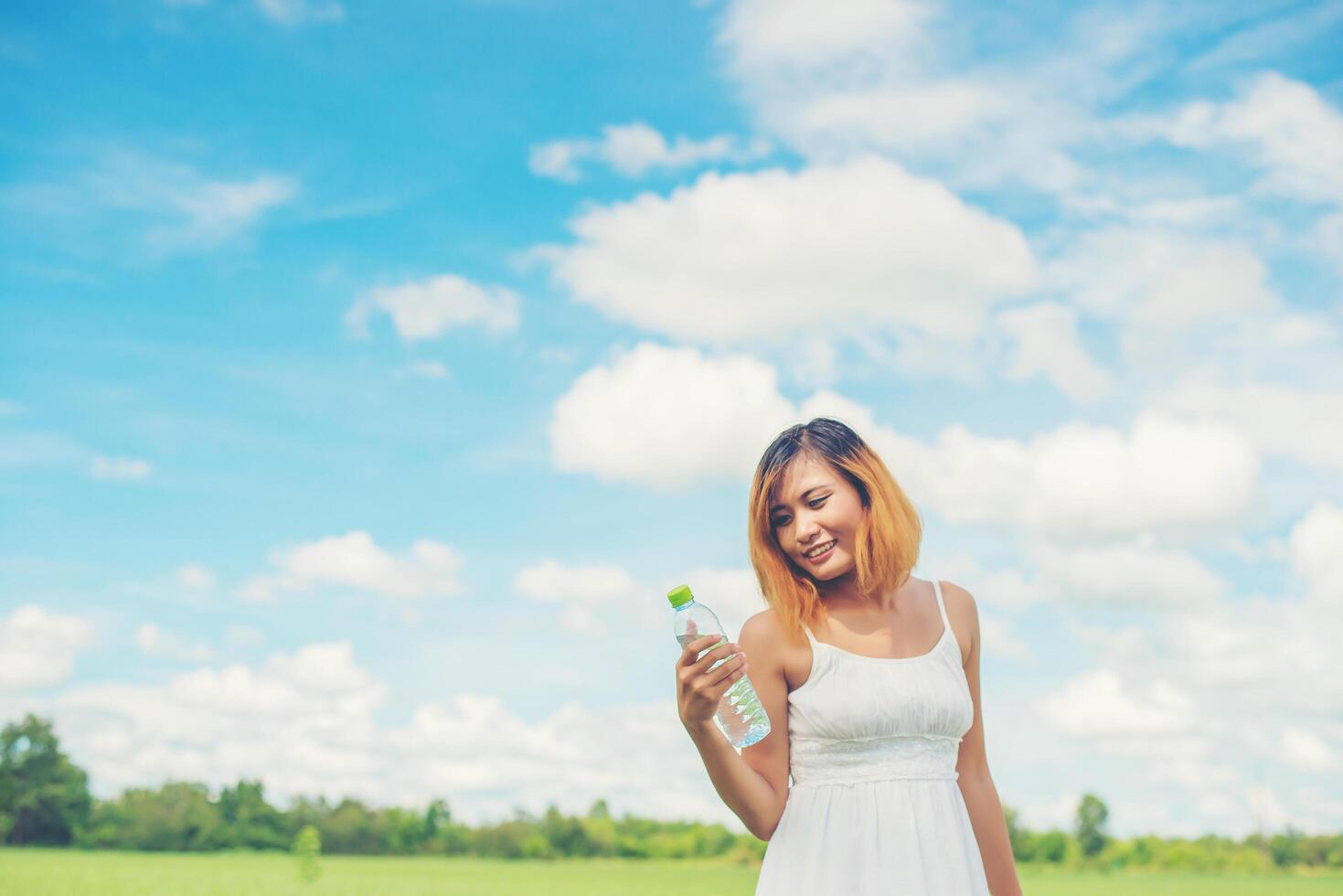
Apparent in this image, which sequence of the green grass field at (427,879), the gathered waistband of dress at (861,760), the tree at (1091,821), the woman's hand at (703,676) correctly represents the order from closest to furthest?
the woman's hand at (703,676) → the gathered waistband of dress at (861,760) → the green grass field at (427,879) → the tree at (1091,821)

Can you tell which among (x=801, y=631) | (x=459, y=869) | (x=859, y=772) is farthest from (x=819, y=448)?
(x=459, y=869)

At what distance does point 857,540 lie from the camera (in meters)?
3.52

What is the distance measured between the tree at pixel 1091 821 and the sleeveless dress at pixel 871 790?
3069 centimetres

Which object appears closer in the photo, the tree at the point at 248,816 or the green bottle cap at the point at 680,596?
the green bottle cap at the point at 680,596

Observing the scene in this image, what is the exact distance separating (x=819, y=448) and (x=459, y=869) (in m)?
27.1

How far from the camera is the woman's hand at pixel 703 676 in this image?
3076mm

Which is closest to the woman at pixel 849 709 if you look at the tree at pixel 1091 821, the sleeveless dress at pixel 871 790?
the sleeveless dress at pixel 871 790

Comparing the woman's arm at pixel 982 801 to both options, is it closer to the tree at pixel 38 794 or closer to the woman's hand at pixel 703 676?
the woman's hand at pixel 703 676

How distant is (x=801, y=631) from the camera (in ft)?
11.4

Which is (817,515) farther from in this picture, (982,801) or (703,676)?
(982,801)

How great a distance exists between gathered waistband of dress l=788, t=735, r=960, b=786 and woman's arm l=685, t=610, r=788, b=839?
0.06m

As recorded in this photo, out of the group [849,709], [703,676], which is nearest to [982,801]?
[849,709]

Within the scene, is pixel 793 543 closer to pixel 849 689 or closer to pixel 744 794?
pixel 849 689

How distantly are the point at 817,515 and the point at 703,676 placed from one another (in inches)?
26.4
